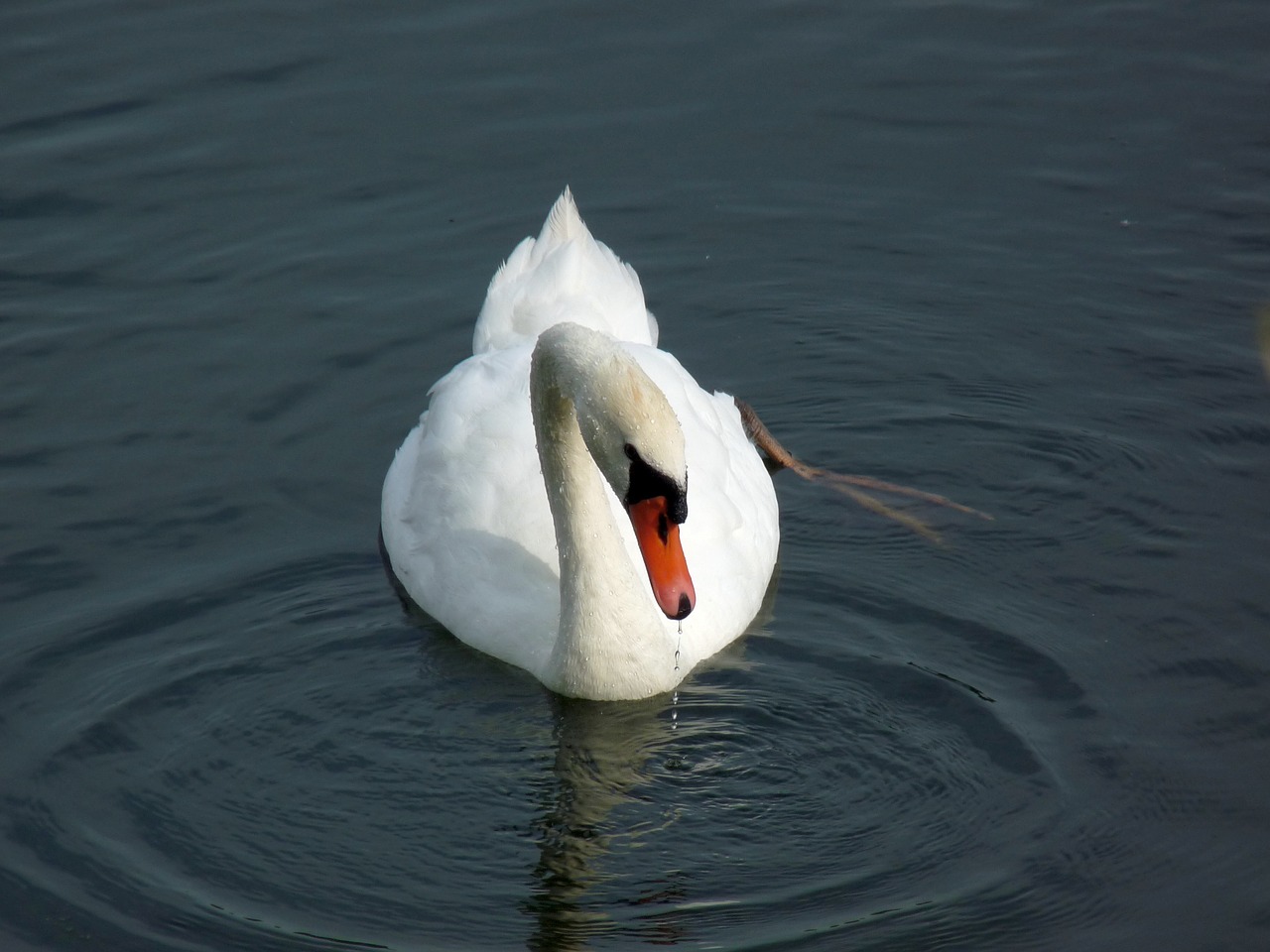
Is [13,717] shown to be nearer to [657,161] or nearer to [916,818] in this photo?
[916,818]

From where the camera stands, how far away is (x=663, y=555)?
813cm

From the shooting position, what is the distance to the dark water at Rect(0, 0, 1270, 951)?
804cm

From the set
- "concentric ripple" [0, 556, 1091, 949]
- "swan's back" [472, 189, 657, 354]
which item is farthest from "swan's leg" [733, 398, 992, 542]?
"concentric ripple" [0, 556, 1091, 949]

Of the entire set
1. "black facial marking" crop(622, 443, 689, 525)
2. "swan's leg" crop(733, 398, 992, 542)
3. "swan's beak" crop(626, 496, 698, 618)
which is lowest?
"swan's leg" crop(733, 398, 992, 542)

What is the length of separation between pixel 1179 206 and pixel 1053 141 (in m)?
1.42

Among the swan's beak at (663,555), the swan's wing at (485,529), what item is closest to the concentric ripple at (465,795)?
the swan's wing at (485,529)

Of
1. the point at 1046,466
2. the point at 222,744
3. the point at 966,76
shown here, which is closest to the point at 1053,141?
the point at 966,76

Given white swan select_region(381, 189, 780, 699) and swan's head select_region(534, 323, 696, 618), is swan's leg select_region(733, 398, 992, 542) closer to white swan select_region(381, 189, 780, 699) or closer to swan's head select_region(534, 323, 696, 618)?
white swan select_region(381, 189, 780, 699)

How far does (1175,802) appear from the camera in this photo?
27.1 feet

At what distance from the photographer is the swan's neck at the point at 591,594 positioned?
9062 millimetres

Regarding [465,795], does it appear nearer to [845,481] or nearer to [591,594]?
[591,594]

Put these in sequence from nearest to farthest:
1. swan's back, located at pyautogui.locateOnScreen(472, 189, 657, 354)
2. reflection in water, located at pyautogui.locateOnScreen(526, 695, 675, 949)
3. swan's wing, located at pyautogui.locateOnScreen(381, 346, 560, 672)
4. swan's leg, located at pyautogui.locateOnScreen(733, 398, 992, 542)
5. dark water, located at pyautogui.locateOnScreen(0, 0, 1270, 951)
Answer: reflection in water, located at pyautogui.locateOnScreen(526, 695, 675, 949)
dark water, located at pyautogui.locateOnScreen(0, 0, 1270, 951)
swan's wing, located at pyautogui.locateOnScreen(381, 346, 560, 672)
swan's leg, located at pyautogui.locateOnScreen(733, 398, 992, 542)
swan's back, located at pyautogui.locateOnScreen(472, 189, 657, 354)

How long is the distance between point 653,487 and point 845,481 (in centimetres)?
345

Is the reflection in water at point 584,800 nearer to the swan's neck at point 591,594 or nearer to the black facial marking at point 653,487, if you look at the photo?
the swan's neck at point 591,594
